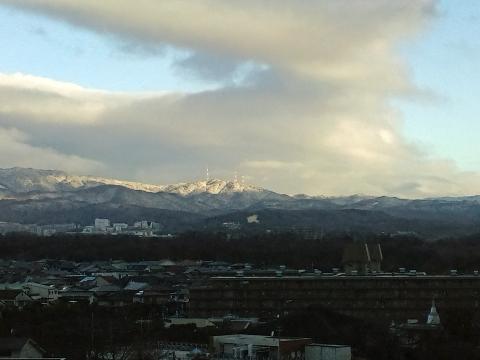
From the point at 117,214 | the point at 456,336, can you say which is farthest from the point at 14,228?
the point at 456,336

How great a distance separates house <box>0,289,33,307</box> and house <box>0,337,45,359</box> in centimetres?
1918

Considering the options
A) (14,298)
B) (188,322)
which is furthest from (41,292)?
(188,322)

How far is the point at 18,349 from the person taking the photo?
2284cm

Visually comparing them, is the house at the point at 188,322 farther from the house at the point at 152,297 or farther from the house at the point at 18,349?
the house at the point at 18,349

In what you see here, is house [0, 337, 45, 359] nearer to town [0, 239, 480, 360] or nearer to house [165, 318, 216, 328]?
town [0, 239, 480, 360]

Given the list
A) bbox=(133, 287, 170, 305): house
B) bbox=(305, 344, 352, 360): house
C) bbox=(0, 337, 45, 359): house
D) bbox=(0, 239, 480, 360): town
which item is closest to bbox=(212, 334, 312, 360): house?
bbox=(0, 239, 480, 360): town

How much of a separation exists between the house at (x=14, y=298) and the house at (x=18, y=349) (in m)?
19.2

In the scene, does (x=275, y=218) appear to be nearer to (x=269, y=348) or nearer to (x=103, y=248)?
(x=103, y=248)

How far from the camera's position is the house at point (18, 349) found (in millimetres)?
22661

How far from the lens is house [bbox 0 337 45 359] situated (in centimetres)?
2266

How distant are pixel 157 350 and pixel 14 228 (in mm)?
138158

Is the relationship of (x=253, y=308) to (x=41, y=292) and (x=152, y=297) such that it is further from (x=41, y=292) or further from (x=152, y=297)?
(x=41, y=292)

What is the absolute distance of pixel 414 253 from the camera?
73.9 metres

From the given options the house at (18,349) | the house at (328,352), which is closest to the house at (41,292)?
the house at (328,352)
